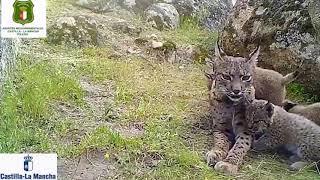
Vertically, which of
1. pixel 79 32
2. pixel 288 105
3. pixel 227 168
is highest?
pixel 79 32

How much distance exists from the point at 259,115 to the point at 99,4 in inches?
15.5

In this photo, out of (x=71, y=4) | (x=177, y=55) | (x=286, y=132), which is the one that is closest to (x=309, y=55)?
(x=286, y=132)

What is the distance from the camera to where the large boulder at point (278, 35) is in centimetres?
146

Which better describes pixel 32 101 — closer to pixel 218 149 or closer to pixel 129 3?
pixel 129 3

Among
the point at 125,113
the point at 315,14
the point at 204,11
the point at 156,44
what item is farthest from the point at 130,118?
the point at 315,14

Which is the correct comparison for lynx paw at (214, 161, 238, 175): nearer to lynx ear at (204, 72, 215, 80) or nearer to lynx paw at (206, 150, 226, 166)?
lynx paw at (206, 150, 226, 166)

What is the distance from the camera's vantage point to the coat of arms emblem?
1.40m

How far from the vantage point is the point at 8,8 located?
1.40m

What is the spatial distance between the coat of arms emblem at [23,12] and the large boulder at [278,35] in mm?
385

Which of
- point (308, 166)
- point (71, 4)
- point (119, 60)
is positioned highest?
point (71, 4)

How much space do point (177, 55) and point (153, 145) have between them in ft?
0.63

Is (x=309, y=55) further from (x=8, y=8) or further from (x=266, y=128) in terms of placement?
(x=8, y=8)

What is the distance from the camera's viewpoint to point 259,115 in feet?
4.79

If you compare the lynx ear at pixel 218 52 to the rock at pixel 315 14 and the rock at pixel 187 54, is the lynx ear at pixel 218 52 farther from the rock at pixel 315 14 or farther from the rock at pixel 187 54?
the rock at pixel 315 14
